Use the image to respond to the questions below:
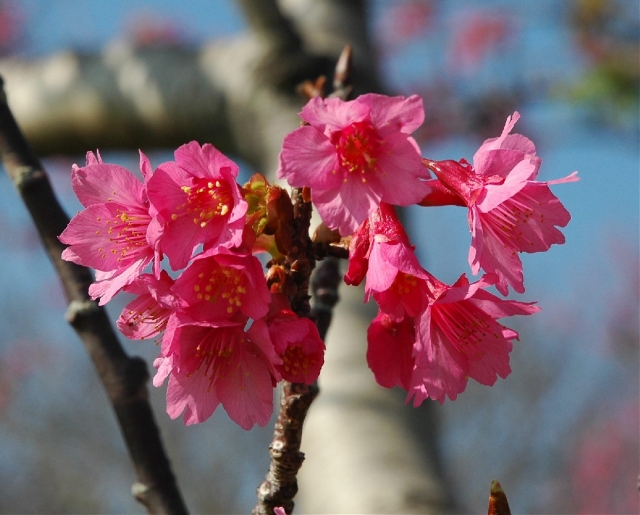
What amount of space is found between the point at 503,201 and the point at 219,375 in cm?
43

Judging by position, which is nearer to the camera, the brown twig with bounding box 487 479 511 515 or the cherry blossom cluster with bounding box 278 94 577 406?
the brown twig with bounding box 487 479 511 515

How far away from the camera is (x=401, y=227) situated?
3.02 feet

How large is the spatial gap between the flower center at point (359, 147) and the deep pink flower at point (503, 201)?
0.11 meters

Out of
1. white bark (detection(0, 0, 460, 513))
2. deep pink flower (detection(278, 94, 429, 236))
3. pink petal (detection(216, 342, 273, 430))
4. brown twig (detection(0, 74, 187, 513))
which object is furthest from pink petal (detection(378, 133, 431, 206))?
white bark (detection(0, 0, 460, 513))

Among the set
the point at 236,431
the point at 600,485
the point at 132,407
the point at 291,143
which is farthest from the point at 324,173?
the point at 600,485

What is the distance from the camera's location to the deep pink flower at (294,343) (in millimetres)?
811

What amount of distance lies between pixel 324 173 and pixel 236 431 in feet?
25.1

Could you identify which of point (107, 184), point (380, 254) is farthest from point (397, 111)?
point (107, 184)

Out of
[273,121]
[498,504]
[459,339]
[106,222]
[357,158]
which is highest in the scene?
[273,121]

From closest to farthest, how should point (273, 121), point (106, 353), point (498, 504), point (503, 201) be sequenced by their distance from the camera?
1. point (498, 504)
2. point (503, 201)
3. point (106, 353)
4. point (273, 121)

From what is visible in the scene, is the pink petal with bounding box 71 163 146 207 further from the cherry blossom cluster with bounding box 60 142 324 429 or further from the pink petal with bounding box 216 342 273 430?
the pink petal with bounding box 216 342 273 430

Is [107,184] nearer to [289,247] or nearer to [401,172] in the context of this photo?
[289,247]

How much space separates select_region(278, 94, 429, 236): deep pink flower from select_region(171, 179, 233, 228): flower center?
0.38ft

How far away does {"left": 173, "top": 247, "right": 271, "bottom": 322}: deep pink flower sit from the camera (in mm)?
809
